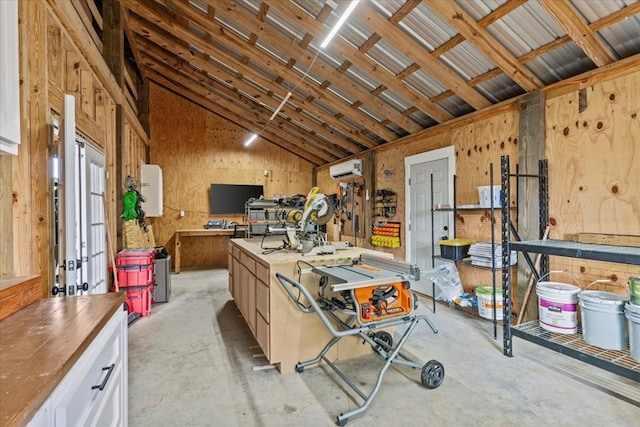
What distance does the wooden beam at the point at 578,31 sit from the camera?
239 centimetres

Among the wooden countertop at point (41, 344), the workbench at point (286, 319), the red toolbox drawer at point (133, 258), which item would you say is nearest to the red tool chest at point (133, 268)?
the red toolbox drawer at point (133, 258)

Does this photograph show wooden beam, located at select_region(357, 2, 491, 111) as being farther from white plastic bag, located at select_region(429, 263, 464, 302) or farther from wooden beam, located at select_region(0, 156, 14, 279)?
wooden beam, located at select_region(0, 156, 14, 279)

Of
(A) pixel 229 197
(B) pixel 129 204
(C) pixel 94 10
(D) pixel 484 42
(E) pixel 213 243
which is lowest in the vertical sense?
(E) pixel 213 243

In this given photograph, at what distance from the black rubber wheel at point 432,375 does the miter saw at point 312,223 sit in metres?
1.15

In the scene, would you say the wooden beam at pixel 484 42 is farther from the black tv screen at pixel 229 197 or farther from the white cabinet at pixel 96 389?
the black tv screen at pixel 229 197

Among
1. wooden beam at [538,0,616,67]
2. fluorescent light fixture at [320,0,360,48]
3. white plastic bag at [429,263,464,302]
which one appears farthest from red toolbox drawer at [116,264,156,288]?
wooden beam at [538,0,616,67]

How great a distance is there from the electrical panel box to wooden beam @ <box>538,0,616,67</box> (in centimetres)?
606

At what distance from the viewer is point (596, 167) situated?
2.86 metres

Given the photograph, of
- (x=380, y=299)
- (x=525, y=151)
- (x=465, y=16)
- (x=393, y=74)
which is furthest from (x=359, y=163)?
(x=380, y=299)

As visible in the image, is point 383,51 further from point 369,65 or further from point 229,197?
point 229,197

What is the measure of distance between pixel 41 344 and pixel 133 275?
3237 millimetres

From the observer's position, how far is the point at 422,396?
2.15m

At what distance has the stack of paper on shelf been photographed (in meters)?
3.47

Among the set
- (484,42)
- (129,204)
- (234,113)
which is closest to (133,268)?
(129,204)
